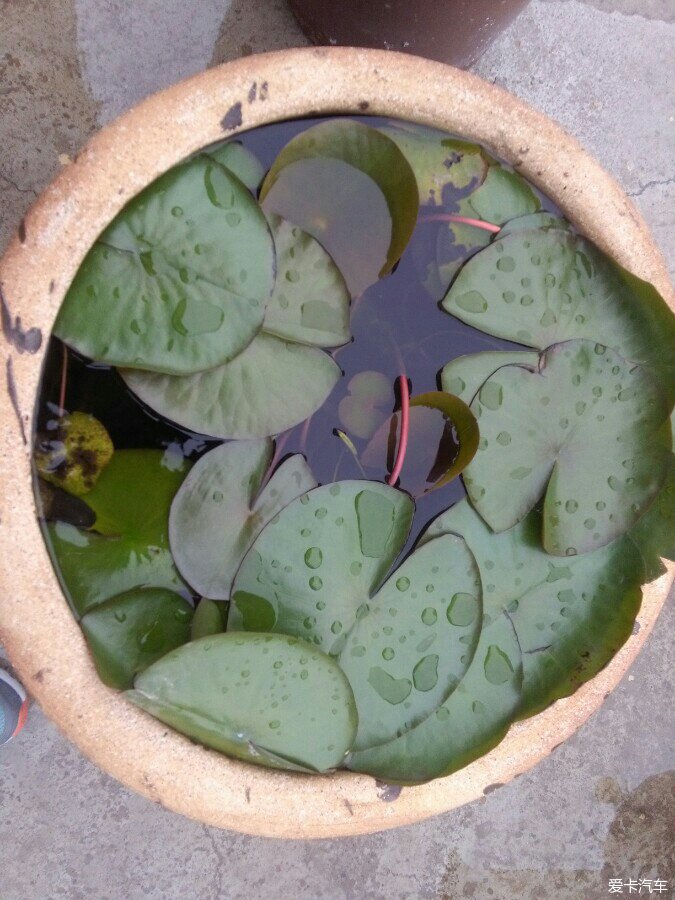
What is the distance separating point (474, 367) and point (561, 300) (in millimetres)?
116

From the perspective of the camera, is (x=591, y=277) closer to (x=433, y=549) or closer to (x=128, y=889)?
(x=433, y=549)

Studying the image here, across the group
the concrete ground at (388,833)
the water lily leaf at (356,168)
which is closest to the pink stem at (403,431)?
the water lily leaf at (356,168)

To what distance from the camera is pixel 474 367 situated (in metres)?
0.72

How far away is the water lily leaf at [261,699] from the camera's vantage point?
61 centimetres

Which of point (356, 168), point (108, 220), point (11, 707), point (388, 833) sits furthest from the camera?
point (388, 833)

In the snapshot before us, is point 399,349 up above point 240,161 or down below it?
below

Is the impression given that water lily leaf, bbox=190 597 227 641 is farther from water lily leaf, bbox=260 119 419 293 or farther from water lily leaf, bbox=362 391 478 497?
water lily leaf, bbox=260 119 419 293

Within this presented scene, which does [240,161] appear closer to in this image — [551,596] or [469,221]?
[469,221]

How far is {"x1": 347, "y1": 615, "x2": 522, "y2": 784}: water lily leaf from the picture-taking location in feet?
2.21

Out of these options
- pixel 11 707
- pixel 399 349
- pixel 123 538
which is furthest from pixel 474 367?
pixel 11 707

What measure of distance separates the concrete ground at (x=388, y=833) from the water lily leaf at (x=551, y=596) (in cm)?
67

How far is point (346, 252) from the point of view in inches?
28.4

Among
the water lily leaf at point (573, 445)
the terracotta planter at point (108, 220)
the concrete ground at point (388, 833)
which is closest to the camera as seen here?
the terracotta planter at point (108, 220)

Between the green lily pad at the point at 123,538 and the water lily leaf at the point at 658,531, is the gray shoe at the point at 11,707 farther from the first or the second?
the water lily leaf at the point at 658,531
